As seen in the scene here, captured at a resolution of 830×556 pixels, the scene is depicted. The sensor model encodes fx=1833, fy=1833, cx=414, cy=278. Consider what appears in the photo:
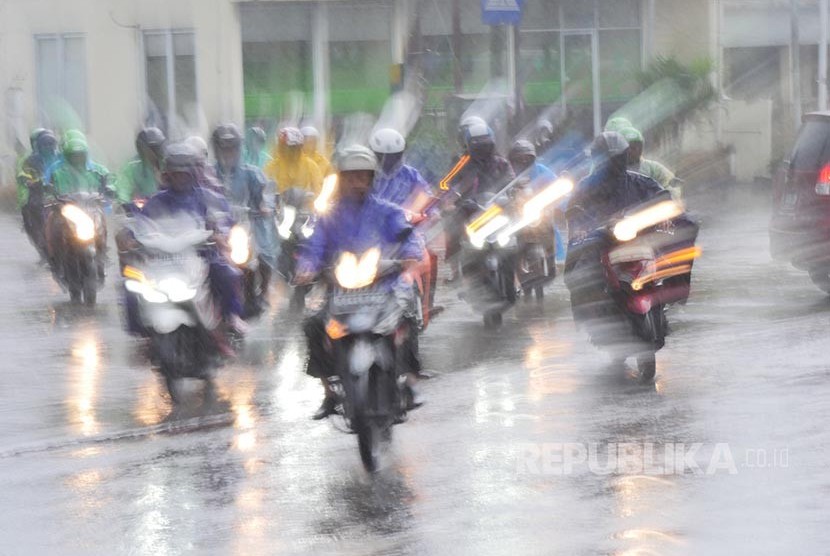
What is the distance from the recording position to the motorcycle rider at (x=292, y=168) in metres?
17.3

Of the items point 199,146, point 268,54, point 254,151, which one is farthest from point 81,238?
point 268,54

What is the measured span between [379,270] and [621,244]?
2.95m

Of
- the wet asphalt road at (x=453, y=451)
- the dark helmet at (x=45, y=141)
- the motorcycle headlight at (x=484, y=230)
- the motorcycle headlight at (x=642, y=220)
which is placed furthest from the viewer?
the dark helmet at (x=45, y=141)

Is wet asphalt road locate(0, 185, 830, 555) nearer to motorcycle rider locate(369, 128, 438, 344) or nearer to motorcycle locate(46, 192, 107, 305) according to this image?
motorcycle rider locate(369, 128, 438, 344)

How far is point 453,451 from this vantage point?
30.7ft

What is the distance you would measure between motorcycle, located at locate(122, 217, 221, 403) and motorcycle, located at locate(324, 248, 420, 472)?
216 cm

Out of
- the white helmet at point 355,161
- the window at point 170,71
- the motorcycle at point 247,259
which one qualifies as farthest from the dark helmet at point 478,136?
the window at point 170,71

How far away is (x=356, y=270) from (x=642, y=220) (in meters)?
3.06

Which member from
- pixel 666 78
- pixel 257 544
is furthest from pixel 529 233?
pixel 666 78

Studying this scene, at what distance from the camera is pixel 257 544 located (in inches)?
294

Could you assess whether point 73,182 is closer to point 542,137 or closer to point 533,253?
point 533,253

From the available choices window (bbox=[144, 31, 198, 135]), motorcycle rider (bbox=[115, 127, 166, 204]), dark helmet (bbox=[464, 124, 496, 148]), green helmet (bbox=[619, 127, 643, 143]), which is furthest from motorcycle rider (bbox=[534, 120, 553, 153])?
green helmet (bbox=[619, 127, 643, 143])

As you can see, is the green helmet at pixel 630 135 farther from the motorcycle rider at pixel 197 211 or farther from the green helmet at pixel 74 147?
the green helmet at pixel 74 147

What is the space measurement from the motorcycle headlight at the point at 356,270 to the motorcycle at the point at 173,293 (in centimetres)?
218
